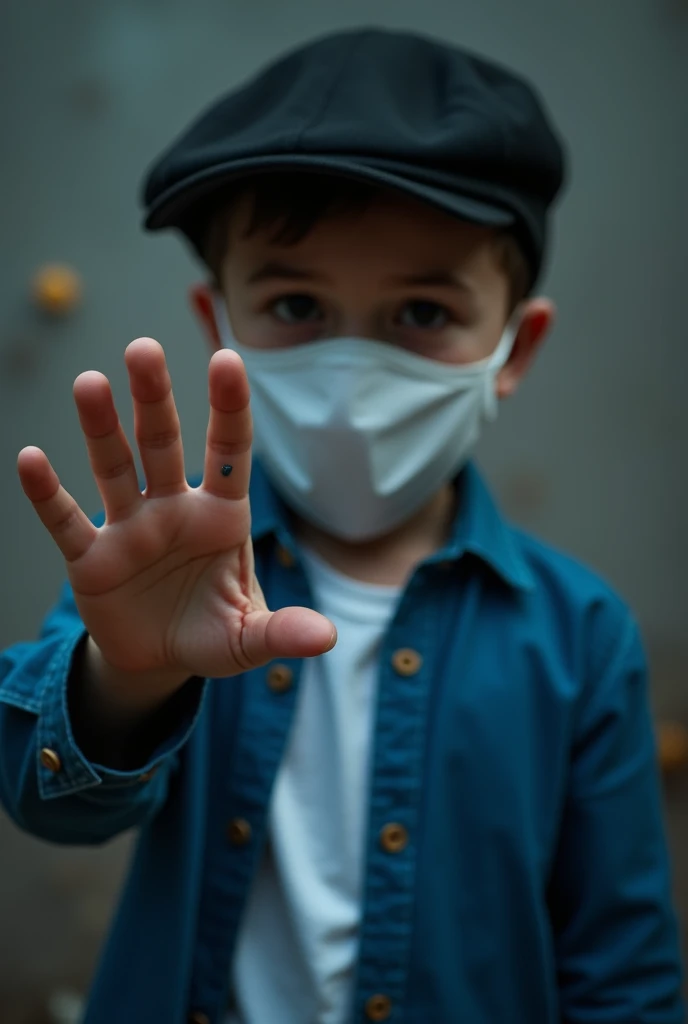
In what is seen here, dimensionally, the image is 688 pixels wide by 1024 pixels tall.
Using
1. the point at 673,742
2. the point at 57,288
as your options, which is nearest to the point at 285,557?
the point at 57,288

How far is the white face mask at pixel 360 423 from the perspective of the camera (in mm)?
739

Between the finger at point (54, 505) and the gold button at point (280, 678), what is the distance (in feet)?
0.87

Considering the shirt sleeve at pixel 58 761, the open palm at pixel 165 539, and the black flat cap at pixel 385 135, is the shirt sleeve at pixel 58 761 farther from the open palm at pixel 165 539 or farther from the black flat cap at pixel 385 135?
the black flat cap at pixel 385 135

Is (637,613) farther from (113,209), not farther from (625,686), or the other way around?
(113,209)

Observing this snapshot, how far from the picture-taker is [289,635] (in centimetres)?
50

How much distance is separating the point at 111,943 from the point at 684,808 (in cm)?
82

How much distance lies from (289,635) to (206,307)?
0.44 meters

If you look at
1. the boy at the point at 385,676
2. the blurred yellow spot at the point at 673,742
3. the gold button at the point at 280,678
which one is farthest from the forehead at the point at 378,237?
the blurred yellow spot at the point at 673,742

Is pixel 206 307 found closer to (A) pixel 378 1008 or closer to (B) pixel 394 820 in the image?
(B) pixel 394 820

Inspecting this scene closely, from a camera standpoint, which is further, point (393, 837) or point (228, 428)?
point (393, 837)

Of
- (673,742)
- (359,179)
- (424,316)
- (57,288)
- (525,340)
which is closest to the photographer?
(359,179)

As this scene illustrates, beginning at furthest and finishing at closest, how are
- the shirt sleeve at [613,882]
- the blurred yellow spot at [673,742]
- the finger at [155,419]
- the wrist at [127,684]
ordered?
1. the blurred yellow spot at [673,742]
2. the shirt sleeve at [613,882]
3. the wrist at [127,684]
4. the finger at [155,419]

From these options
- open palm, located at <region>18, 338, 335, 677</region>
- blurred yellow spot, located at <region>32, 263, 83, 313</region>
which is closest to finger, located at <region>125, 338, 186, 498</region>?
open palm, located at <region>18, 338, 335, 677</region>

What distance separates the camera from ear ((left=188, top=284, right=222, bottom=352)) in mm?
848
